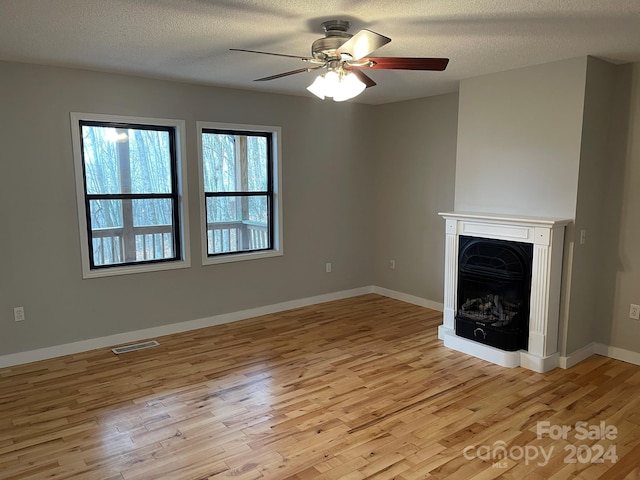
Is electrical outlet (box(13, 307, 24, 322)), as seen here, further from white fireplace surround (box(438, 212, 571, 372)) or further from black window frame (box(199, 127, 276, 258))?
white fireplace surround (box(438, 212, 571, 372))

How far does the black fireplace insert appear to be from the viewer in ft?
12.0

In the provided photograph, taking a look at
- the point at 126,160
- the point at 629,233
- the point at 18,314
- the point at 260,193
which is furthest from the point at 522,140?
the point at 18,314

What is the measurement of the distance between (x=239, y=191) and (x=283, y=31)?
2.35 m

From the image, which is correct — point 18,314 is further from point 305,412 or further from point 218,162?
point 305,412

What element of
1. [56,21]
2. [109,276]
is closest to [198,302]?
[109,276]

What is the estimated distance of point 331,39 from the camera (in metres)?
2.60

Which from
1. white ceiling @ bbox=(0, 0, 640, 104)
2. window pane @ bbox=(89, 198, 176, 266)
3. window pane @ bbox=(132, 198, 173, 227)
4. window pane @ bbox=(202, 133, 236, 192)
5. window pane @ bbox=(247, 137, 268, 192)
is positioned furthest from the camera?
window pane @ bbox=(247, 137, 268, 192)

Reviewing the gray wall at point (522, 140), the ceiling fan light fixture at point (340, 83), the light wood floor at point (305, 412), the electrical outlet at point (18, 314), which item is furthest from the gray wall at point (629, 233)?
the electrical outlet at point (18, 314)

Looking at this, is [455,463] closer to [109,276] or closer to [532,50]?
[532,50]

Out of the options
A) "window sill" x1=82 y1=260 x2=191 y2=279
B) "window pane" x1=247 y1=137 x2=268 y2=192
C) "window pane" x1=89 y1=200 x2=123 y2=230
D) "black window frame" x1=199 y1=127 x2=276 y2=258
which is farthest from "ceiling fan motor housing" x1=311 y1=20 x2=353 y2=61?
"window sill" x1=82 y1=260 x2=191 y2=279

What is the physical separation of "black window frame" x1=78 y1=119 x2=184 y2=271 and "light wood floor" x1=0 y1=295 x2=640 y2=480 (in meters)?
0.78

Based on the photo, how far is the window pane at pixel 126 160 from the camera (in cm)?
402

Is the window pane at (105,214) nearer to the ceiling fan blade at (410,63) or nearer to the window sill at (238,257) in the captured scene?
the window sill at (238,257)

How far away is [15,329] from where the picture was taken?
373 cm
